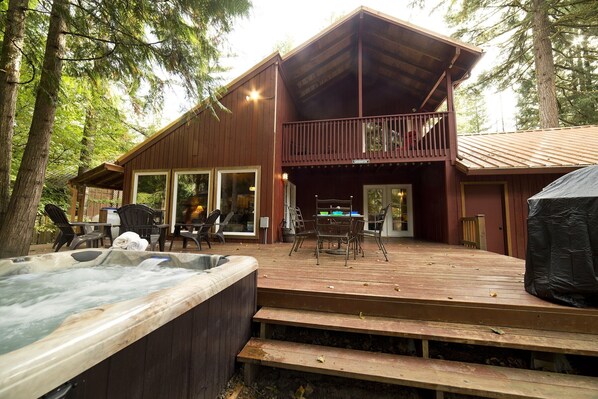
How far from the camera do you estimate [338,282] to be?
238 cm

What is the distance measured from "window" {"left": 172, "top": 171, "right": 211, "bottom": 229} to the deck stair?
5.31 m

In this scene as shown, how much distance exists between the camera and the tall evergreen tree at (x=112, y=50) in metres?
2.96

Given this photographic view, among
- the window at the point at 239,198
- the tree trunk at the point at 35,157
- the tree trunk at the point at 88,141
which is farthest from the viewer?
the tree trunk at the point at 88,141

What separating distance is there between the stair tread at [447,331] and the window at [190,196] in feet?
17.2

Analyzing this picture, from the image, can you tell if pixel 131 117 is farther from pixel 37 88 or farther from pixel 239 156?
pixel 37 88

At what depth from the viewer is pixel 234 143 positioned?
6.52m

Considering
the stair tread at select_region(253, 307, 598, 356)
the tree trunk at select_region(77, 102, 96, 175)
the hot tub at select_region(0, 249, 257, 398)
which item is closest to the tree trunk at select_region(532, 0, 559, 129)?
the stair tread at select_region(253, 307, 598, 356)

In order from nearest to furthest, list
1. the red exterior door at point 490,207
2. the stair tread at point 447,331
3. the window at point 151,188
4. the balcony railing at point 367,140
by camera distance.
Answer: the stair tread at point 447,331 < the red exterior door at point 490,207 < the balcony railing at point 367,140 < the window at point 151,188

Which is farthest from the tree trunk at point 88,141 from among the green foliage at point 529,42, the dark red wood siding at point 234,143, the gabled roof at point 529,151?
the green foliage at point 529,42

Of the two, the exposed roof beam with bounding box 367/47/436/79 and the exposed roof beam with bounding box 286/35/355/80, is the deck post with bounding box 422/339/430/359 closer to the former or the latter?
the exposed roof beam with bounding box 286/35/355/80

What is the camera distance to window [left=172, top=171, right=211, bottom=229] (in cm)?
667

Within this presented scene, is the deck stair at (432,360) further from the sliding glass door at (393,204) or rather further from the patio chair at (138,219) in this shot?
the sliding glass door at (393,204)

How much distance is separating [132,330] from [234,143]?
19.8ft

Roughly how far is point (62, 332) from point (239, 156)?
234 inches
